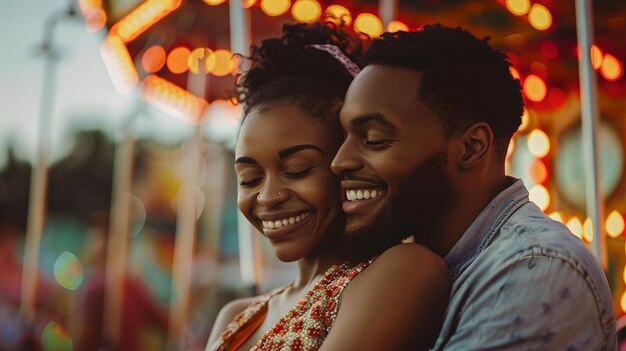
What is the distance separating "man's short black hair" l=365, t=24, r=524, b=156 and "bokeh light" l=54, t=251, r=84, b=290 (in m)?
9.68

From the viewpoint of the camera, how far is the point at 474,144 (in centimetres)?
154

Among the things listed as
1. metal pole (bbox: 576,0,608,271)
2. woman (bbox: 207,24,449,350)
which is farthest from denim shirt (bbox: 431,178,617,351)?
metal pole (bbox: 576,0,608,271)

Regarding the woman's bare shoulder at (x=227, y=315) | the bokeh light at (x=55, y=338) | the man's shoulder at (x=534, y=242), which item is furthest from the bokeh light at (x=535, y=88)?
the bokeh light at (x=55, y=338)

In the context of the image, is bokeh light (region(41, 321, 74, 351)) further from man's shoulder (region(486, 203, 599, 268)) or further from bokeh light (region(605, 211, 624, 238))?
man's shoulder (region(486, 203, 599, 268))

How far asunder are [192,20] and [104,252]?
143 inches

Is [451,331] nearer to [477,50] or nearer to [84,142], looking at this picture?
[477,50]

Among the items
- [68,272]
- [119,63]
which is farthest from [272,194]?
[68,272]

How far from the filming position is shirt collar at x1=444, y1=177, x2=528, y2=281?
1.51 metres

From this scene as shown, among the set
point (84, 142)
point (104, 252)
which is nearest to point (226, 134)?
point (104, 252)

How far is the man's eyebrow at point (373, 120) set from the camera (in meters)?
1.51

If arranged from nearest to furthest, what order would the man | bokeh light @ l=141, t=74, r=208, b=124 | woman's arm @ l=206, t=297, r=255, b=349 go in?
1. the man
2. woman's arm @ l=206, t=297, r=255, b=349
3. bokeh light @ l=141, t=74, r=208, b=124

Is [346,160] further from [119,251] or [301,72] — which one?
[119,251]

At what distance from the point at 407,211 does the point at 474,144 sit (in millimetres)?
191

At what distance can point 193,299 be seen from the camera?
8961mm
